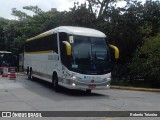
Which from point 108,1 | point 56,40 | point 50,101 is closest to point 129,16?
point 108,1

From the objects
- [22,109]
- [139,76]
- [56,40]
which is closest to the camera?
[22,109]

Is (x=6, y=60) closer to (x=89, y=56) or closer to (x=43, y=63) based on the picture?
(x=43, y=63)

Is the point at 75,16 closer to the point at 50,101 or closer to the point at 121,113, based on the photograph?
the point at 50,101

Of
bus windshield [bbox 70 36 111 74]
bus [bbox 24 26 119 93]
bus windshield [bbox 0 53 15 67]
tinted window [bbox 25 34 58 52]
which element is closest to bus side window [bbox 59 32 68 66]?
bus [bbox 24 26 119 93]

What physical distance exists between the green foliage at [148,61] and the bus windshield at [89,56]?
21.4ft

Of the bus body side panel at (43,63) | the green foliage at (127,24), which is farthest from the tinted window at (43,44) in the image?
the green foliage at (127,24)

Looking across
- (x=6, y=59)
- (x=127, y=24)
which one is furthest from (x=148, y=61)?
(x=6, y=59)

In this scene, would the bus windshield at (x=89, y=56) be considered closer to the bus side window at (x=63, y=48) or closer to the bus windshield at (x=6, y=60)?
the bus side window at (x=63, y=48)

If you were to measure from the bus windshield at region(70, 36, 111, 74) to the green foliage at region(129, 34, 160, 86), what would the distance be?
6.52 metres

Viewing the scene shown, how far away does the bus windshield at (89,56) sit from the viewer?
723 inches

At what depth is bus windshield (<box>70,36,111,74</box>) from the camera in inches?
723

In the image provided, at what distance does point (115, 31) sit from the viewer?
96.8 ft

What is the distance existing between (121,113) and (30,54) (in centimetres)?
1795

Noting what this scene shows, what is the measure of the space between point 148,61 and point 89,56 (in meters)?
7.73
